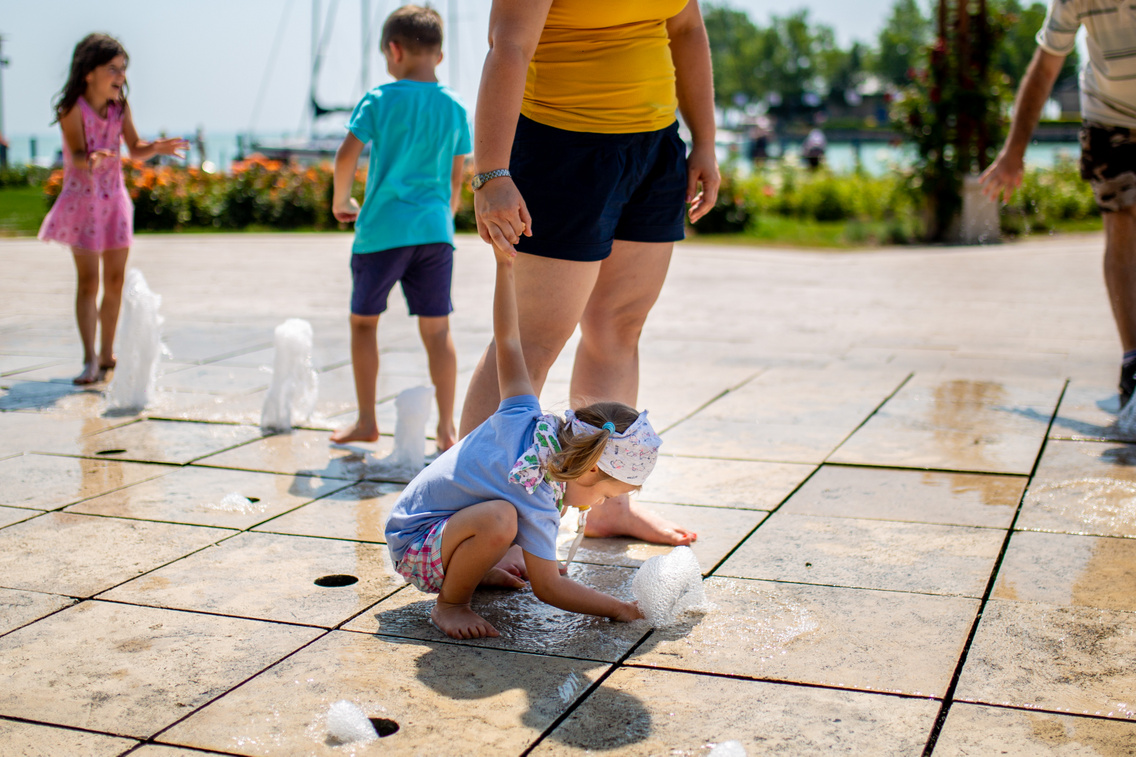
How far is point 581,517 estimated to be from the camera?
2.79 m

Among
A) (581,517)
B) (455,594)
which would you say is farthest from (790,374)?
(455,594)

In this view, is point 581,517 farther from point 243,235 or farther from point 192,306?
point 243,235

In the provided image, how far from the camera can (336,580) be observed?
110 inches

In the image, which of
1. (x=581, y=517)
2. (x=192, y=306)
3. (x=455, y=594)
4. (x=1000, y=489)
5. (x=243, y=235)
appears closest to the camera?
(x=455, y=594)

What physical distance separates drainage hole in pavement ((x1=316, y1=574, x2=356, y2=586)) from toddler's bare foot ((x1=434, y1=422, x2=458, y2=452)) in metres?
1.32

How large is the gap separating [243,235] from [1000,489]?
1351 centimetres

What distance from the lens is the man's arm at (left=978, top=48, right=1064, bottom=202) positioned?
477 cm

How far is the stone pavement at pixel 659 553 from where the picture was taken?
6.70 feet

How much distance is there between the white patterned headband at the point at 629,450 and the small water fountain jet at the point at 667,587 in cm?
26

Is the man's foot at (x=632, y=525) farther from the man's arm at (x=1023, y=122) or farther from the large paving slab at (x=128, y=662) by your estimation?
the man's arm at (x=1023, y=122)

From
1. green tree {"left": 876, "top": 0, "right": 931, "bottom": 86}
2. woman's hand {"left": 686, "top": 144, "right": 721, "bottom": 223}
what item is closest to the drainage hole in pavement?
woman's hand {"left": 686, "top": 144, "right": 721, "bottom": 223}

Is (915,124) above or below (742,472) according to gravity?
above

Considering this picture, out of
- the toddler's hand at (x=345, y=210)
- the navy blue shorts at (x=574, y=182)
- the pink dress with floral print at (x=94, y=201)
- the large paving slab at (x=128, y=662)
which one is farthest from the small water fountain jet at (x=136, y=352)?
the navy blue shorts at (x=574, y=182)

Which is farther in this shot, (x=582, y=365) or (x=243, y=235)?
(x=243, y=235)
